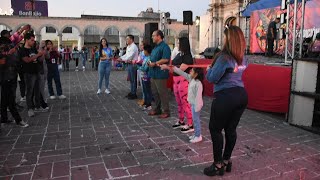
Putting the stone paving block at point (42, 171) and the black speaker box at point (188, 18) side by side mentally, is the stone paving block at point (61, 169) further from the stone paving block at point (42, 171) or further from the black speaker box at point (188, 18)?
the black speaker box at point (188, 18)

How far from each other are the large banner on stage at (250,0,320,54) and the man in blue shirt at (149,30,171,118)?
9625mm

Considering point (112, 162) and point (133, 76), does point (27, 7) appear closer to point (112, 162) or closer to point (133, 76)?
point (133, 76)

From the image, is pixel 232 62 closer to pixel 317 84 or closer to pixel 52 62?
pixel 317 84

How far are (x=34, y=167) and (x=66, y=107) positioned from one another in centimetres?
379

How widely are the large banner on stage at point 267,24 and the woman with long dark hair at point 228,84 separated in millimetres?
11592

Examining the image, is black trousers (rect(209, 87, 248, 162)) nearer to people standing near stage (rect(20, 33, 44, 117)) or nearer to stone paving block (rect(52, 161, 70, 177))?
stone paving block (rect(52, 161, 70, 177))

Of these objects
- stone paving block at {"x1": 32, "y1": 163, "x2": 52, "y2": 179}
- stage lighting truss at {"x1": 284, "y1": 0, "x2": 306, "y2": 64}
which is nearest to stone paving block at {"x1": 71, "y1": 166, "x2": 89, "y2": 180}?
stone paving block at {"x1": 32, "y1": 163, "x2": 52, "y2": 179}

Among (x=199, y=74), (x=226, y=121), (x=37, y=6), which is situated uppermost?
(x=37, y=6)

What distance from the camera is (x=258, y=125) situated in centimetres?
574

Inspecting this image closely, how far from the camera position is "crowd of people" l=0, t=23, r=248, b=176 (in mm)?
3236

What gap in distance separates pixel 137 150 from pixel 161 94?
2.02 m

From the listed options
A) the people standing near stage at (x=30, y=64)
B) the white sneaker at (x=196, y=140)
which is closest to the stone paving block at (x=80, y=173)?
the white sneaker at (x=196, y=140)

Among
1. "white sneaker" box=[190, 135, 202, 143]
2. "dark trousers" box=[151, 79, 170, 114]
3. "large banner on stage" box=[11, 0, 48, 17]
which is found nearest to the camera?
"white sneaker" box=[190, 135, 202, 143]

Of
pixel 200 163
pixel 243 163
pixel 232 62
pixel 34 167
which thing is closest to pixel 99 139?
pixel 34 167
